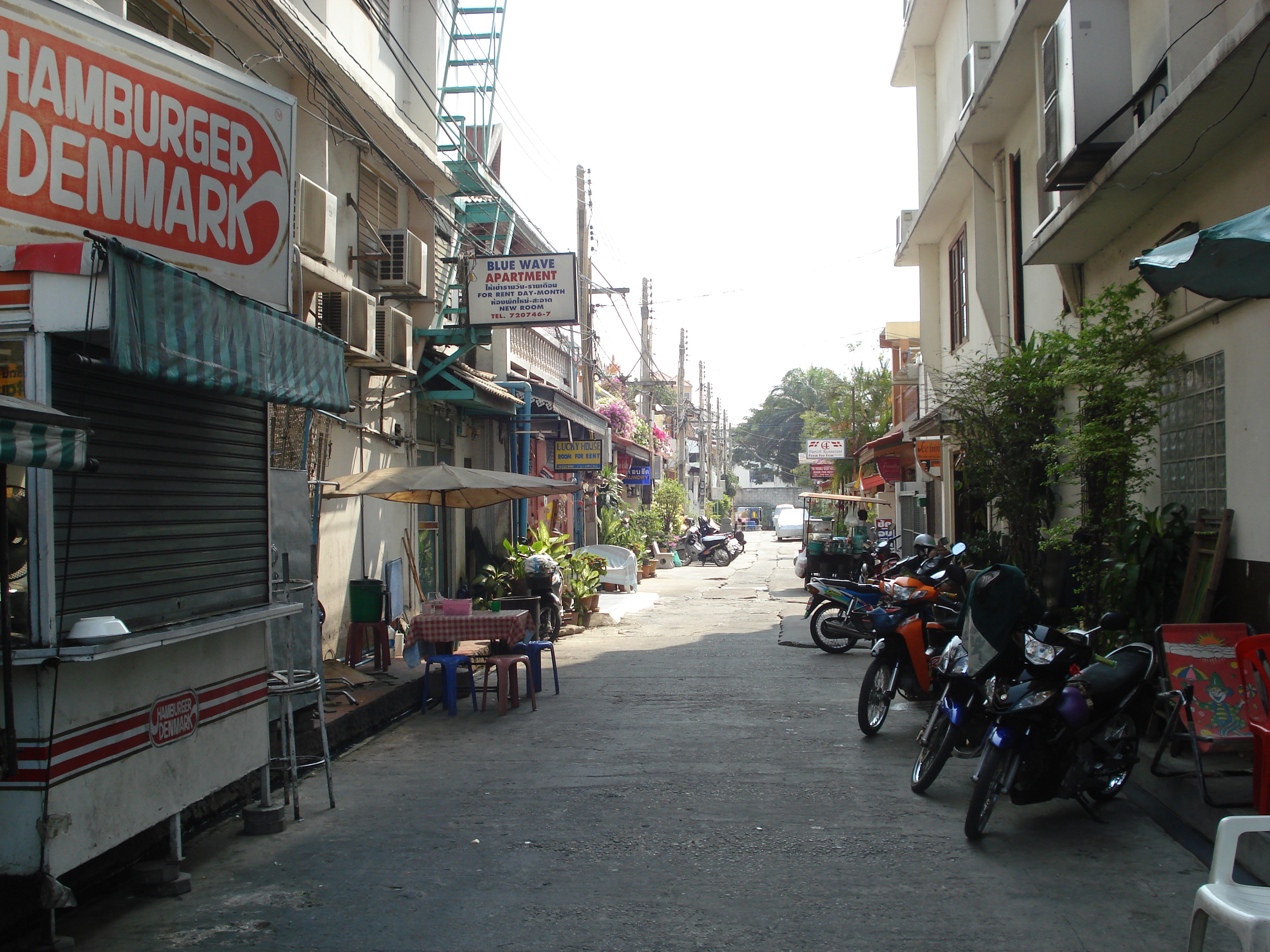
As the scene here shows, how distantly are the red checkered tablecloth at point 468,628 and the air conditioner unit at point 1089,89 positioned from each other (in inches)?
246

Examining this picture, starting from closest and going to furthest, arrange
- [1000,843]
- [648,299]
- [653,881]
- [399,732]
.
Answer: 1. [653,881]
2. [1000,843]
3. [399,732]
4. [648,299]

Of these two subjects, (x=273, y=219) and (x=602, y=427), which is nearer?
(x=273, y=219)

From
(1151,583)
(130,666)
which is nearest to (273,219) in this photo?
(130,666)

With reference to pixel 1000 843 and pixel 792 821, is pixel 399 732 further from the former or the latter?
pixel 1000 843

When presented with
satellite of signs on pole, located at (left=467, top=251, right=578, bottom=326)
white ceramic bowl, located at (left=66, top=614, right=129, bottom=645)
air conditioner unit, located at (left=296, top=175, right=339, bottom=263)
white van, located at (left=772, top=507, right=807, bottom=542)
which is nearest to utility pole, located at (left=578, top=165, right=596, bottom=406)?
satellite of signs on pole, located at (left=467, top=251, right=578, bottom=326)

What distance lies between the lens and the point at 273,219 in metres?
5.22

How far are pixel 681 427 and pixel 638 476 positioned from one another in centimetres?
1356

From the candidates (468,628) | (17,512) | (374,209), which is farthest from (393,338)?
(17,512)

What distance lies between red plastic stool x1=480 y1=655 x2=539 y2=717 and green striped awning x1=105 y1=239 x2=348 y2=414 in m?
4.25

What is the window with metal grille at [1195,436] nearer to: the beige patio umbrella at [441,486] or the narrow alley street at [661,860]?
the narrow alley street at [661,860]

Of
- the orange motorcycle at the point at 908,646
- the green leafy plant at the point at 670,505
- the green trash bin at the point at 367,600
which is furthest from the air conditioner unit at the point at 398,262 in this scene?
the green leafy plant at the point at 670,505

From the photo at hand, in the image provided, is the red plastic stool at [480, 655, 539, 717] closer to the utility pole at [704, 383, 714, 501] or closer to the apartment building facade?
the apartment building facade

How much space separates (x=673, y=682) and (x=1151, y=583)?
4911 mm

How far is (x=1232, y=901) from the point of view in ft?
9.93
